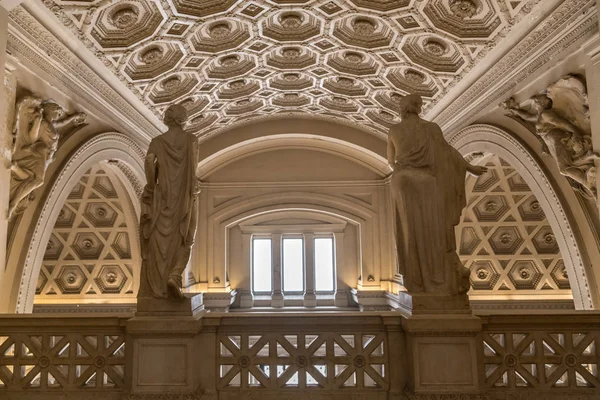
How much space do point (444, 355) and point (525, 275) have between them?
953cm

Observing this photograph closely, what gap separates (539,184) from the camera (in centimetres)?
883

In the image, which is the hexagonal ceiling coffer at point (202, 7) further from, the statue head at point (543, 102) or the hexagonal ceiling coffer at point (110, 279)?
the hexagonal ceiling coffer at point (110, 279)

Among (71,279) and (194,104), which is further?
(71,279)

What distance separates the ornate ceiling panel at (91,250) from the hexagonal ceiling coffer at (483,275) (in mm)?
9022

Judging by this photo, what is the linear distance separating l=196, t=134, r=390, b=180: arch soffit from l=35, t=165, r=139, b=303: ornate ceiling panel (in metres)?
3.14

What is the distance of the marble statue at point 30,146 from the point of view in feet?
21.0

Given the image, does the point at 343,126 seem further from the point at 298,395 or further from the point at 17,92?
the point at 298,395

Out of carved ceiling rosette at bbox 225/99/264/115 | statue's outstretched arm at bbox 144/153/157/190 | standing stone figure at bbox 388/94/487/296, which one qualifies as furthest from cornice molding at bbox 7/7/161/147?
standing stone figure at bbox 388/94/487/296

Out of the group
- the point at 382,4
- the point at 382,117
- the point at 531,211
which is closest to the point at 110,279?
the point at 382,117

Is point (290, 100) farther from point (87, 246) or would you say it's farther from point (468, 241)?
point (87, 246)

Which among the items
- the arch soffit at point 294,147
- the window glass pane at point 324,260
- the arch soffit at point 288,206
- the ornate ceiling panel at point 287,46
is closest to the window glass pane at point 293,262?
the window glass pane at point 324,260

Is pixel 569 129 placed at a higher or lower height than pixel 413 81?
lower

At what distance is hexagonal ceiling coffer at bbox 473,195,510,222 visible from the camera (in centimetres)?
1223

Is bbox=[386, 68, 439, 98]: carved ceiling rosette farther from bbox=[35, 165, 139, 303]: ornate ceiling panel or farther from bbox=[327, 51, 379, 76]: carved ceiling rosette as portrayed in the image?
bbox=[35, 165, 139, 303]: ornate ceiling panel
